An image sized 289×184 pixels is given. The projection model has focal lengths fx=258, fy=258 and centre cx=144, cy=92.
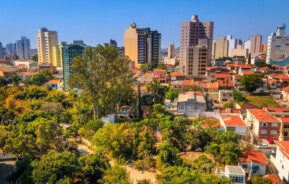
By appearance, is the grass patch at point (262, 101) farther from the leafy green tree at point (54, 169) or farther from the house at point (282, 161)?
the leafy green tree at point (54, 169)

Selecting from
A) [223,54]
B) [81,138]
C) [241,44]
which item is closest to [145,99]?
[81,138]

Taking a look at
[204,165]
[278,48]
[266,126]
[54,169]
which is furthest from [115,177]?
[278,48]

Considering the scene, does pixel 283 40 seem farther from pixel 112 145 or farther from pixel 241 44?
pixel 112 145

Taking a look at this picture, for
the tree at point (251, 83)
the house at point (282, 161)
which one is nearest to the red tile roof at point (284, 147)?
the house at point (282, 161)

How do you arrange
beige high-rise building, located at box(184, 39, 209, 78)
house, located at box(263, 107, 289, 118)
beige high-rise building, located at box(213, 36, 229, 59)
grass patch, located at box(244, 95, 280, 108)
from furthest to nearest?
1. beige high-rise building, located at box(213, 36, 229, 59)
2. beige high-rise building, located at box(184, 39, 209, 78)
3. grass patch, located at box(244, 95, 280, 108)
4. house, located at box(263, 107, 289, 118)

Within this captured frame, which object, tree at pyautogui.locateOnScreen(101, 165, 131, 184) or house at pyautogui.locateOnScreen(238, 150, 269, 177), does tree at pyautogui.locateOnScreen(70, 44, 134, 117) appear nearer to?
→ tree at pyautogui.locateOnScreen(101, 165, 131, 184)

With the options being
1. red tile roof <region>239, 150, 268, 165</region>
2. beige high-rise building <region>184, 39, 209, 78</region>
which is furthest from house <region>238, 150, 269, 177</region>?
beige high-rise building <region>184, 39, 209, 78</region>

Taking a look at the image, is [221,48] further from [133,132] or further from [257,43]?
[133,132]
